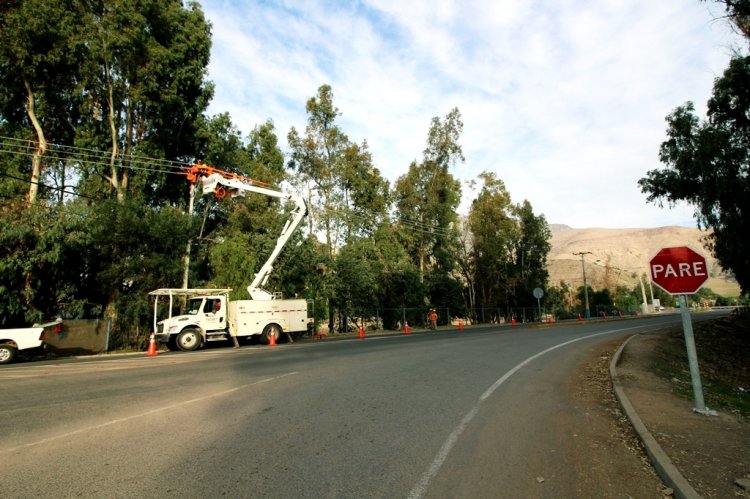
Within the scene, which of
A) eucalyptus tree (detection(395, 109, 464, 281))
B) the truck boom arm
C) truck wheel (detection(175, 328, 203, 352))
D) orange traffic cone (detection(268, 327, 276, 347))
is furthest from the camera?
eucalyptus tree (detection(395, 109, 464, 281))

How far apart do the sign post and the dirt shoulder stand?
1.64 feet

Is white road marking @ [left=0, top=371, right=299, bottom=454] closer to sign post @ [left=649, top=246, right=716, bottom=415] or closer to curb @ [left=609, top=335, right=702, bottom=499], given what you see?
curb @ [left=609, top=335, right=702, bottom=499]

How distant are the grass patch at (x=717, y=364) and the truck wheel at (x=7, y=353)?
787 inches

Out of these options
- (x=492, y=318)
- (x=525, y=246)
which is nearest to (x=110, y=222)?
(x=492, y=318)

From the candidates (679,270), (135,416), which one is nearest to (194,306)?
(135,416)

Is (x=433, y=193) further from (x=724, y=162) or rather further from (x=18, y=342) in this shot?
(x=18, y=342)

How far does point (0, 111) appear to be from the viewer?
981 inches

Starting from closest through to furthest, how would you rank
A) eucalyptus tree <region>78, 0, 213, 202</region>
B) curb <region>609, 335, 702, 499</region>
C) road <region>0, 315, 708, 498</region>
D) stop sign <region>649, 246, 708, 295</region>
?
1. curb <region>609, 335, 702, 499</region>
2. road <region>0, 315, 708, 498</region>
3. stop sign <region>649, 246, 708, 295</region>
4. eucalyptus tree <region>78, 0, 213, 202</region>

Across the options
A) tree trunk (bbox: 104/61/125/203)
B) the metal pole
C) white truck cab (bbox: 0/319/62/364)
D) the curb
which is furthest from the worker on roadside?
the metal pole

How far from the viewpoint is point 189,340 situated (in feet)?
62.9

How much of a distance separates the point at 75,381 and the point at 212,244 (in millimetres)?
18556

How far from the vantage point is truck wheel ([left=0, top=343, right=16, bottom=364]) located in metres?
15.5

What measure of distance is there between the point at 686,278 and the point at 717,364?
15430mm

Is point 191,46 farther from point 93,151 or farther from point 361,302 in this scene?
point 361,302
